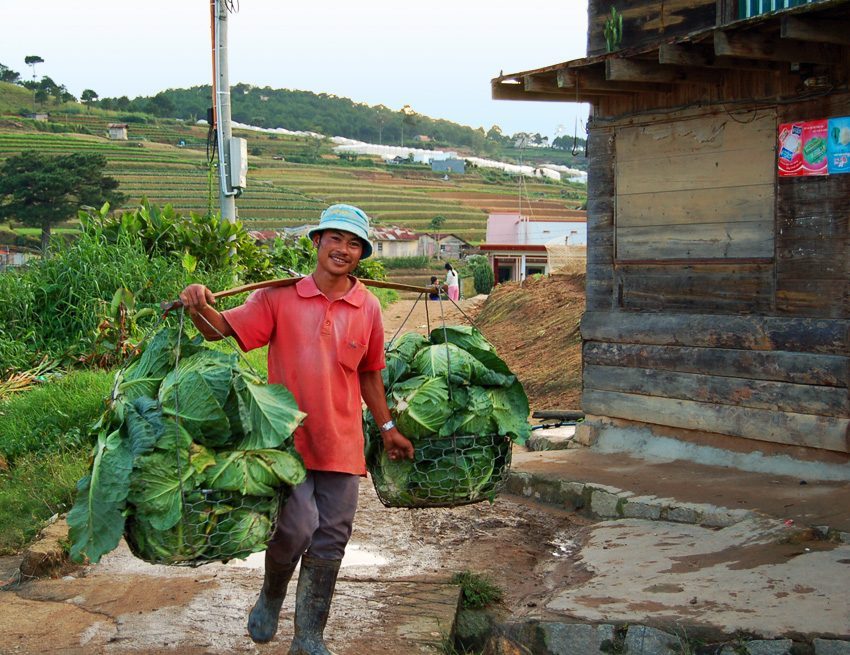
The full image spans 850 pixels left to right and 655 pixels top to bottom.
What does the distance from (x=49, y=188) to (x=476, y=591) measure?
5038 cm

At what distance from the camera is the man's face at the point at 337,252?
4180 millimetres

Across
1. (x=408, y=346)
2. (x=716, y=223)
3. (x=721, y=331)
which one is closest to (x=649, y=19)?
(x=716, y=223)

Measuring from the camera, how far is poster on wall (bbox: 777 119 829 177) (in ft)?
22.2

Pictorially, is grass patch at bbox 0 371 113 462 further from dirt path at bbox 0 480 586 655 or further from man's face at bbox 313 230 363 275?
man's face at bbox 313 230 363 275

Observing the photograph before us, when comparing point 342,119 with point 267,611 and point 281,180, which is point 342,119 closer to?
point 281,180

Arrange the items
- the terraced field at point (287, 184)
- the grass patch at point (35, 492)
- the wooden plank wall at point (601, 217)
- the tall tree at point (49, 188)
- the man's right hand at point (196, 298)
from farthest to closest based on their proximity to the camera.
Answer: the terraced field at point (287, 184)
the tall tree at point (49, 188)
the wooden plank wall at point (601, 217)
the grass patch at point (35, 492)
the man's right hand at point (196, 298)

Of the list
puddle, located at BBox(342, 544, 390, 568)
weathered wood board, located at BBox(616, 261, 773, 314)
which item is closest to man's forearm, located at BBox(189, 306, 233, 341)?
puddle, located at BBox(342, 544, 390, 568)

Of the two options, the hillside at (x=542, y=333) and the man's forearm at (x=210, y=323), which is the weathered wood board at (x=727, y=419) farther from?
the man's forearm at (x=210, y=323)

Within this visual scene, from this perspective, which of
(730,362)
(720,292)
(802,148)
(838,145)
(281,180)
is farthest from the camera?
(281,180)

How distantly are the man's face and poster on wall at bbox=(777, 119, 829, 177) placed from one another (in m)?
3.95

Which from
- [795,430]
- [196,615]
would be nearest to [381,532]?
[196,615]

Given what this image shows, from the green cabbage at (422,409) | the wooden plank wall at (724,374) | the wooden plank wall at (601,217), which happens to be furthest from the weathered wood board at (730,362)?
the green cabbage at (422,409)

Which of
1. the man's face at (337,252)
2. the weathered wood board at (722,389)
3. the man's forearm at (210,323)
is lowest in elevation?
the weathered wood board at (722,389)

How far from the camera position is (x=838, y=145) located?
6.68 metres
